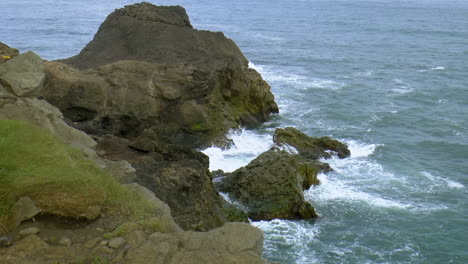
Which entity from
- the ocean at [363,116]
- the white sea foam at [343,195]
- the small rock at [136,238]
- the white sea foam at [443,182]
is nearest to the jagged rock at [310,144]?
the ocean at [363,116]

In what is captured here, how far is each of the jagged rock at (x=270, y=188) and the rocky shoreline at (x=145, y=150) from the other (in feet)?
0.15

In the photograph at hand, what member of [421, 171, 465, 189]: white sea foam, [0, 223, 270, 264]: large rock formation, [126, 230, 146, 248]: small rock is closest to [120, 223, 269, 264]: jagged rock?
[0, 223, 270, 264]: large rock formation

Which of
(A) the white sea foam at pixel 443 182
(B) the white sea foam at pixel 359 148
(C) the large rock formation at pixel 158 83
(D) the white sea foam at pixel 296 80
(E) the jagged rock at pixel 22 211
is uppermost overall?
(E) the jagged rock at pixel 22 211

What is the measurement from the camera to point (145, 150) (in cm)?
1723

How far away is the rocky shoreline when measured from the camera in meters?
10.6

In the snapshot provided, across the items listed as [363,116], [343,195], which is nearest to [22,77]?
[343,195]

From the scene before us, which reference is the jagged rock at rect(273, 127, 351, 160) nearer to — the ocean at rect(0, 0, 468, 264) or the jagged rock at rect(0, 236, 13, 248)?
the ocean at rect(0, 0, 468, 264)

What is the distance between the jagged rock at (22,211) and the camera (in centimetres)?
1075

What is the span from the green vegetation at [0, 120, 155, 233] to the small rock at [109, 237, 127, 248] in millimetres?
792

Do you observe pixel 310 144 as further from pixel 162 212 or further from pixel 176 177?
pixel 162 212

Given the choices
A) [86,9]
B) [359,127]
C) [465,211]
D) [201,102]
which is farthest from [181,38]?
[86,9]

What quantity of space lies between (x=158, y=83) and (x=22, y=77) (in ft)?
35.7

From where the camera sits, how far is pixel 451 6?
4759 inches

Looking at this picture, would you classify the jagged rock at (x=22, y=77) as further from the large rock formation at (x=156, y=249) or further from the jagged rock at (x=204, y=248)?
the jagged rock at (x=204, y=248)
